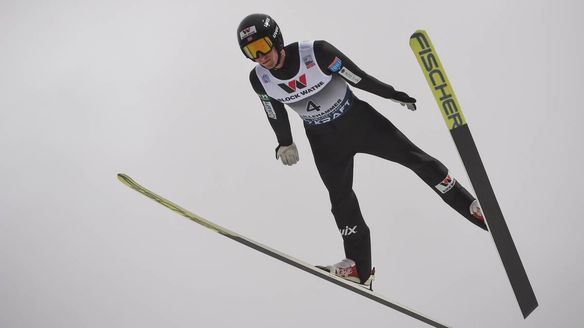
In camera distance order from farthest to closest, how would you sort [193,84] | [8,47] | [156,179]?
[8,47] < [193,84] < [156,179]

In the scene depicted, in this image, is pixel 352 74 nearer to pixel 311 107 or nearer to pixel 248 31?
pixel 311 107

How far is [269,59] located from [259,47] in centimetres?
10

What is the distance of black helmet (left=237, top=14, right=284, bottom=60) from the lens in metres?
2.59

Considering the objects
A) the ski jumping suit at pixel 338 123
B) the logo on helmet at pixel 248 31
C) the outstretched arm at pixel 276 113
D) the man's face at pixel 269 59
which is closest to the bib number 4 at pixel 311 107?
the ski jumping suit at pixel 338 123

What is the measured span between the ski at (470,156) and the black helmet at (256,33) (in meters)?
0.61

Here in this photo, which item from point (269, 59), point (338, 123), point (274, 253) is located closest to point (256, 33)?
point (269, 59)

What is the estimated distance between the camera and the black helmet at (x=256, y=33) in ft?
8.50

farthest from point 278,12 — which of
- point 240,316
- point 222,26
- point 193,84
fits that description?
point 240,316

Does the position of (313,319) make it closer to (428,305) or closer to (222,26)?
(428,305)

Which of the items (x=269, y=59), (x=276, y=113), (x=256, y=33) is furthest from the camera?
(x=276, y=113)

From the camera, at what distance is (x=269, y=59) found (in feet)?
8.86

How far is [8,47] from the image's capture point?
232 inches

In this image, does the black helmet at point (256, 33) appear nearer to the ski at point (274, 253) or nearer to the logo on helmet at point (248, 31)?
the logo on helmet at point (248, 31)

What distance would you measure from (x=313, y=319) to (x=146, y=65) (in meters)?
2.82
